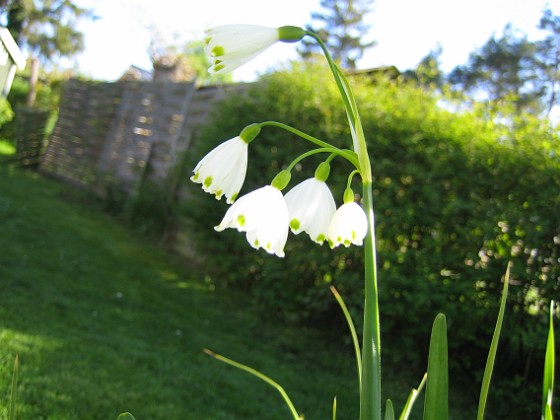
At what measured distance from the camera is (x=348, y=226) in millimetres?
1138

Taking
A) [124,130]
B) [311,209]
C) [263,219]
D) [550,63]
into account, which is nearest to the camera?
[263,219]

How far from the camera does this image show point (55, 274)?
16.1 ft

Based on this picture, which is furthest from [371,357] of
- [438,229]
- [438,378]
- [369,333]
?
[438,229]

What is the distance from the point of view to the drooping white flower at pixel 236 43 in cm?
106

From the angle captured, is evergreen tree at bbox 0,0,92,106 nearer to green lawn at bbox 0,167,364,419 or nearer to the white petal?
green lawn at bbox 0,167,364,419

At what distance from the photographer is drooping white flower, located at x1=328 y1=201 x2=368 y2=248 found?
3.72 feet

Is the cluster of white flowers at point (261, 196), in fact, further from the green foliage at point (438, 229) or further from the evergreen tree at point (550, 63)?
the evergreen tree at point (550, 63)

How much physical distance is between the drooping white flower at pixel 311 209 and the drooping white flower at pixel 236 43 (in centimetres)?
27

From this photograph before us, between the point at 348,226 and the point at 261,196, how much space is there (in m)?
0.19

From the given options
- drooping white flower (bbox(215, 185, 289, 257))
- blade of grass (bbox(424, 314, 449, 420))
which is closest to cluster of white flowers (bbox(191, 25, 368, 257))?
drooping white flower (bbox(215, 185, 289, 257))

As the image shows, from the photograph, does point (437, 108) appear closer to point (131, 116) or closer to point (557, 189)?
point (557, 189)

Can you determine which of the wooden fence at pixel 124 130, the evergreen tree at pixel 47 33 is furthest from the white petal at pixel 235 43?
the evergreen tree at pixel 47 33

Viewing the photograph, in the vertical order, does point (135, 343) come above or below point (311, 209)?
below

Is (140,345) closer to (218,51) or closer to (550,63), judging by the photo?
(218,51)
